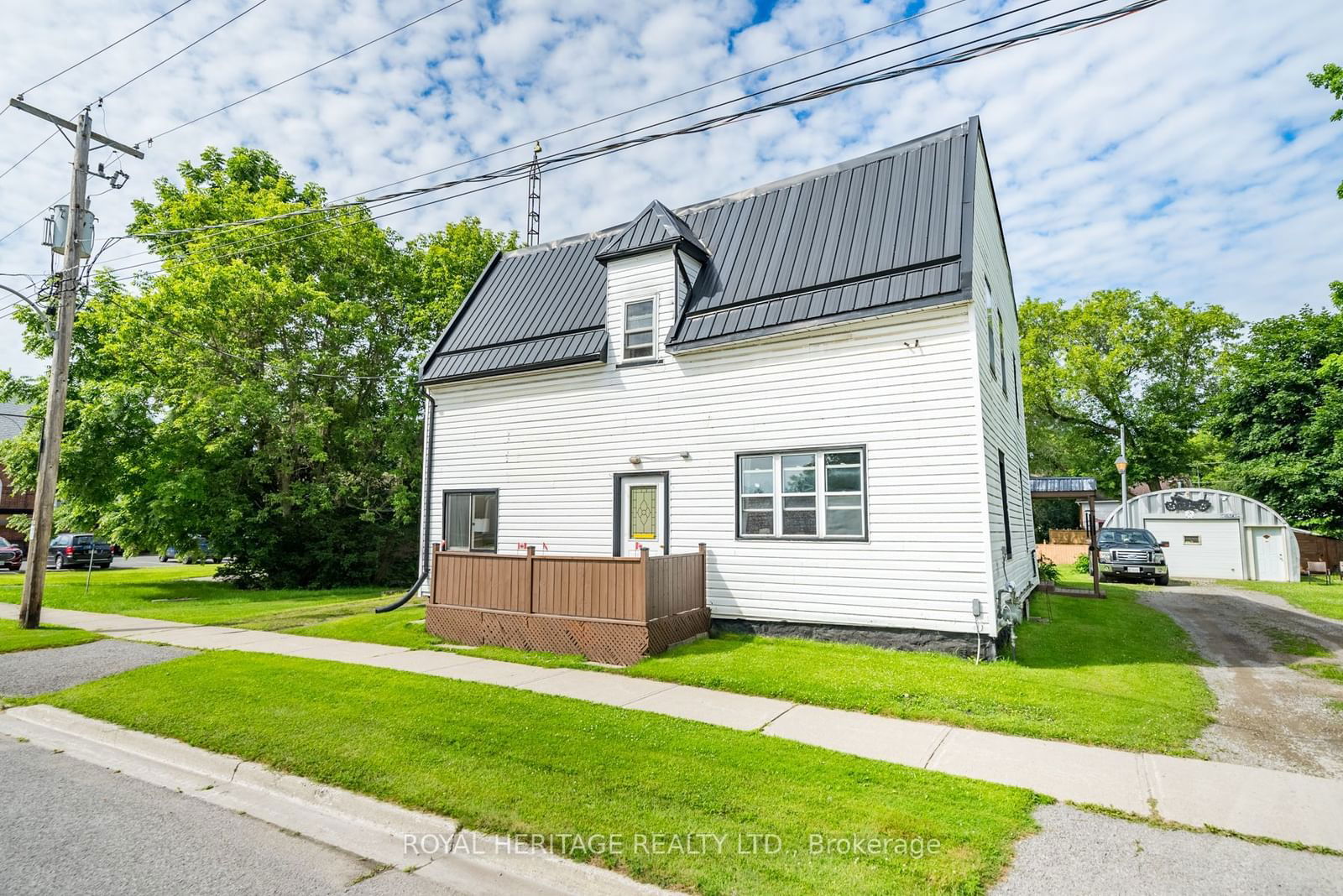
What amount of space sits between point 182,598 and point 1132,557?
27566 mm

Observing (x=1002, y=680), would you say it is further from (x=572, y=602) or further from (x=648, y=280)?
(x=648, y=280)

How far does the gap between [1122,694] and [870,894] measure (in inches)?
210

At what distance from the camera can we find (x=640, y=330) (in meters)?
11.6

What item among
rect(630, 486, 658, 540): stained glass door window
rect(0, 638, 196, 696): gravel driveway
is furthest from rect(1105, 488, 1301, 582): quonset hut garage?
rect(0, 638, 196, 696): gravel driveway

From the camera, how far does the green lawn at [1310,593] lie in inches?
582

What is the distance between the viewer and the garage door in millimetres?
23391

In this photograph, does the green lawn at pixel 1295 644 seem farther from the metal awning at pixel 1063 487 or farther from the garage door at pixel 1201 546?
the garage door at pixel 1201 546

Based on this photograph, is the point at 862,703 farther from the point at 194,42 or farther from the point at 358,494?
the point at 358,494

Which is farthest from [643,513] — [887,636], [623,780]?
[623,780]

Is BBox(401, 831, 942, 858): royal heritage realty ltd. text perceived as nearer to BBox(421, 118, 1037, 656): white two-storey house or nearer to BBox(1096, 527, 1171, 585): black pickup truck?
BBox(421, 118, 1037, 656): white two-storey house

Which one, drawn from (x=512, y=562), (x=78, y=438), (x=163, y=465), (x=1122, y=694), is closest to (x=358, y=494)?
(x=163, y=465)

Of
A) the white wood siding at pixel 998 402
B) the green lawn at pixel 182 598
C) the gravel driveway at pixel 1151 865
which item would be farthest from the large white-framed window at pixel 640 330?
the gravel driveway at pixel 1151 865

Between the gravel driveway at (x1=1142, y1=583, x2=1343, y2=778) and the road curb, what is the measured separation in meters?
5.18

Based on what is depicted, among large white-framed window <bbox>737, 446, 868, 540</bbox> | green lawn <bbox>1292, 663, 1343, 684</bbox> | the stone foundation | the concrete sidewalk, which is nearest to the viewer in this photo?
the concrete sidewalk
